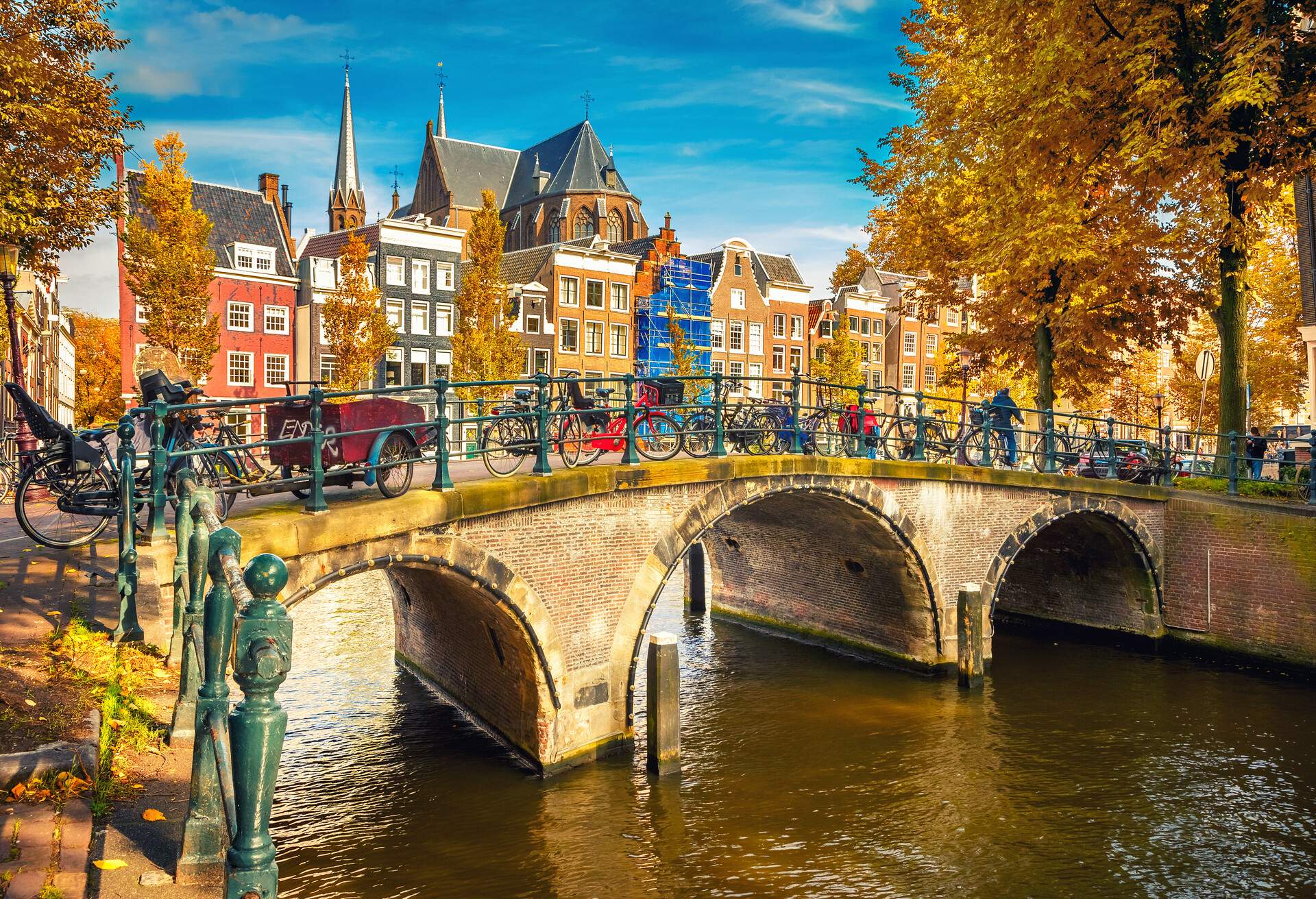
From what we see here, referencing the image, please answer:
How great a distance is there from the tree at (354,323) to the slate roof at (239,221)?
673cm

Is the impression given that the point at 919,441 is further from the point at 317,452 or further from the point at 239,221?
the point at 239,221

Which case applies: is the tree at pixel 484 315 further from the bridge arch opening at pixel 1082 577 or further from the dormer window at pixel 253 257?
the bridge arch opening at pixel 1082 577

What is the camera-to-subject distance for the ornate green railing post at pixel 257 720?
3141 millimetres

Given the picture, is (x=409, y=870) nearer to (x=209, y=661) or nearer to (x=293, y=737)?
(x=293, y=737)

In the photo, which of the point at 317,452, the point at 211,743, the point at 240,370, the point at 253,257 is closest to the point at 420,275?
the point at 253,257

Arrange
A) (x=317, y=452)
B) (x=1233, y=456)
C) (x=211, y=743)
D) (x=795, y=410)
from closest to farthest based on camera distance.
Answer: (x=211, y=743) < (x=317, y=452) < (x=795, y=410) < (x=1233, y=456)

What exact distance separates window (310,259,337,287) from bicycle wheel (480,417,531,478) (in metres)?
24.7

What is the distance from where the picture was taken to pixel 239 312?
37000 mm

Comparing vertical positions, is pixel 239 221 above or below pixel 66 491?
above

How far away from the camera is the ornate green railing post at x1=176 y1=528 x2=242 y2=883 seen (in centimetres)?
377

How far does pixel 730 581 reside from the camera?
22.0m

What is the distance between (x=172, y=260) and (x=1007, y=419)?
2557cm

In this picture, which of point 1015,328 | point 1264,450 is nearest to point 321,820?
point 1015,328

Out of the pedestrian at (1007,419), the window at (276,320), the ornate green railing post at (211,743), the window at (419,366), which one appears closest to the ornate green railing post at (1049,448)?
the pedestrian at (1007,419)
